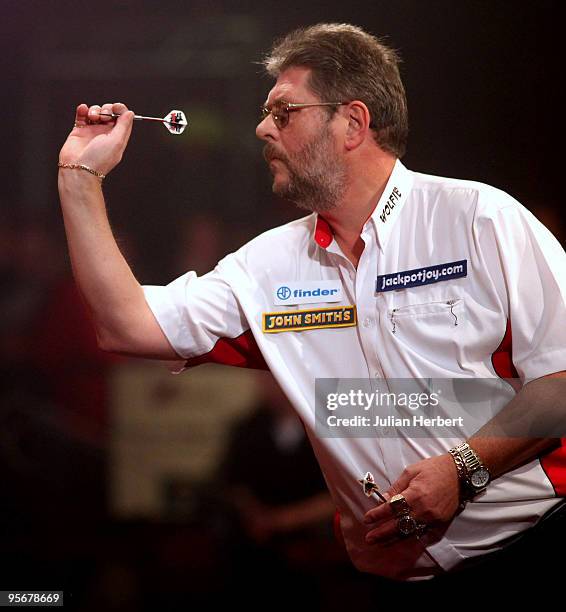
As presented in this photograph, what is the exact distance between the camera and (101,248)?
1631 millimetres

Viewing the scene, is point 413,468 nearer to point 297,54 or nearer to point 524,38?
point 297,54

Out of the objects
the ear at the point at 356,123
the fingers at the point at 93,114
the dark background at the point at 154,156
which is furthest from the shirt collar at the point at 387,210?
the fingers at the point at 93,114

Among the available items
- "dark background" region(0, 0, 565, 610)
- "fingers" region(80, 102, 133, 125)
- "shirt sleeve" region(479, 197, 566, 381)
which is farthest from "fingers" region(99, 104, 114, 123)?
"shirt sleeve" region(479, 197, 566, 381)

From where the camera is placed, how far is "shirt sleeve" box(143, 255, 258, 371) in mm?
1754

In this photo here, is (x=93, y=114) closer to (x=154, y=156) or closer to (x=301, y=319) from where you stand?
(x=154, y=156)

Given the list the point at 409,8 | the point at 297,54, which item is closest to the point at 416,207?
the point at 297,54

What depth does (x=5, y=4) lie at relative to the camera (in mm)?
2279

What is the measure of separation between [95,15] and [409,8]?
90 centimetres

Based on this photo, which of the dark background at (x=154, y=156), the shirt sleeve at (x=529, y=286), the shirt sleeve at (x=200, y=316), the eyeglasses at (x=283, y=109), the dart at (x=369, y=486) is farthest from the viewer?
the dark background at (x=154, y=156)

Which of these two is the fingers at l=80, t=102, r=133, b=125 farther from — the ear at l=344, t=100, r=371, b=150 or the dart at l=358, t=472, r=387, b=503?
the dart at l=358, t=472, r=387, b=503

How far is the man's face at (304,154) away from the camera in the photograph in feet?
6.03

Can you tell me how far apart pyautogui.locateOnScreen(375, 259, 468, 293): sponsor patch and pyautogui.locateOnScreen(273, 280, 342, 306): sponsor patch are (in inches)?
4.5

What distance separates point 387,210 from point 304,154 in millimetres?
244

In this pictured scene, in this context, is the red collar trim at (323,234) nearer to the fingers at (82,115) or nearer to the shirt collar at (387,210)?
the shirt collar at (387,210)
